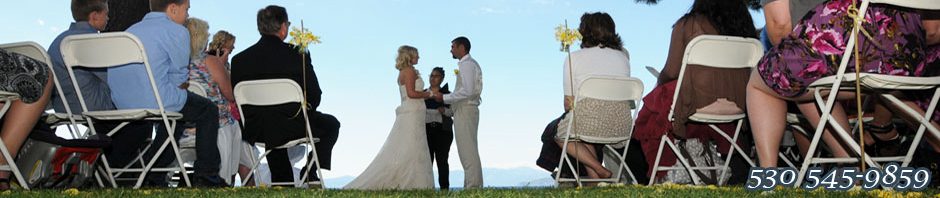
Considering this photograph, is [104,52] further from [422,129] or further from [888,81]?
[422,129]

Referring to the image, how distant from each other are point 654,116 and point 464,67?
4.25 meters

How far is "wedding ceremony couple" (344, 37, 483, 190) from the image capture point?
9.11m

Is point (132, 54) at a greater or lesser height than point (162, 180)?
greater

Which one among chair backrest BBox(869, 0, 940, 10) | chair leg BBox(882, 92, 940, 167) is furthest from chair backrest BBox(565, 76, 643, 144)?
Answer: chair backrest BBox(869, 0, 940, 10)

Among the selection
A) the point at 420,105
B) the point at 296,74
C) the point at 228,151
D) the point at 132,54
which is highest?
the point at 132,54

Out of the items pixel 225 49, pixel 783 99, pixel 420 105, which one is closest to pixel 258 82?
pixel 225 49

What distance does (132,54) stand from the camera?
15.6 ft

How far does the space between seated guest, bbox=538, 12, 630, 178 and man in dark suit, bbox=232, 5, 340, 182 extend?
4.38ft

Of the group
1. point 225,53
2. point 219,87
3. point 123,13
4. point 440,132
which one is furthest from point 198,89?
point 440,132

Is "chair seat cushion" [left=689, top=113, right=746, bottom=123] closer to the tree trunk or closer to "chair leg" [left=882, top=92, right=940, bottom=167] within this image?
"chair leg" [left=882, top=92, right=940, bottom=167]

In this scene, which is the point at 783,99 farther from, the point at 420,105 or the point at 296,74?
the point at 420,105

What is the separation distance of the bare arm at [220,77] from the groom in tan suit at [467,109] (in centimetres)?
314

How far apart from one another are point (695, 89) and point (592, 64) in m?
1.39

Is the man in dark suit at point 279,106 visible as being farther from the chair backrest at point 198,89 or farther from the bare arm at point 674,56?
the bare arm at point 674,56
